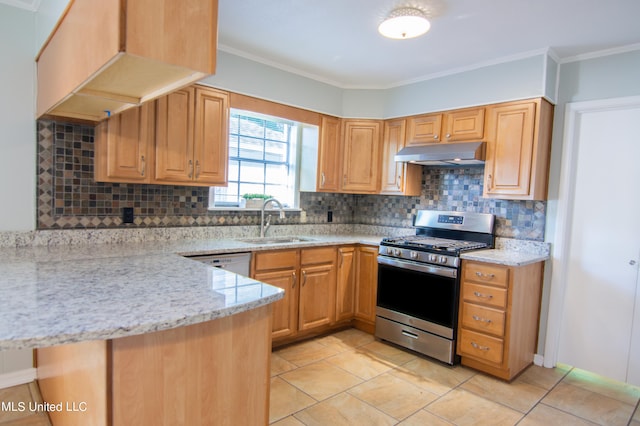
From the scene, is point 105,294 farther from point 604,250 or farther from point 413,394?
point 604,250

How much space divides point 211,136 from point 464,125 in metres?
2.20

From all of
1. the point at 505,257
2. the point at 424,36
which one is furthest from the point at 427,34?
the point at 505,257

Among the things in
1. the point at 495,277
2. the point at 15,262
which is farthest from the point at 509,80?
the point at 15,262

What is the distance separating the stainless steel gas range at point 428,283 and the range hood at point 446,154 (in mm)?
526

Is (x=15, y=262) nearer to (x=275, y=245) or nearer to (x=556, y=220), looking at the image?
(x=275, y=245)

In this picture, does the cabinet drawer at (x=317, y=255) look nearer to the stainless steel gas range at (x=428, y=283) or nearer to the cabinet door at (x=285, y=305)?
the cabinet door at (x=285, y=305)

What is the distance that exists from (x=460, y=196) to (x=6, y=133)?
3.59 metres

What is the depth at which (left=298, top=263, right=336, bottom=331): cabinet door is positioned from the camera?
130 inches

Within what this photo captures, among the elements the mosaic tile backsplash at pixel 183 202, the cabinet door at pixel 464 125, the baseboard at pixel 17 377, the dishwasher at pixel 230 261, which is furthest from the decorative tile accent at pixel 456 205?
the baseboard at pixel 17 377

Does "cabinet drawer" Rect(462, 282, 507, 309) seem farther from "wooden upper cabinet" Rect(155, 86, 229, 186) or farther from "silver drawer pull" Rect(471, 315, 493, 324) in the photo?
"wooden upper cabinet" Rect(155, 86, 229, 186)

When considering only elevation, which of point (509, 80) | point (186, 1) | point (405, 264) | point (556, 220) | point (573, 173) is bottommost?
point (405, 264)

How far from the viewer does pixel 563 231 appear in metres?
3.05

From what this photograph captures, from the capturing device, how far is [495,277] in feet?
9.23

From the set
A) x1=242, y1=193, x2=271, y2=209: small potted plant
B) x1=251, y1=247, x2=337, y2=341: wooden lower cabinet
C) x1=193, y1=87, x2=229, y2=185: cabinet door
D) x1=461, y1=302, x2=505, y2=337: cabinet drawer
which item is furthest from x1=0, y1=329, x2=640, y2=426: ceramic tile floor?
x1=193, y1=87, x2=229, y2=185: cabinet door
